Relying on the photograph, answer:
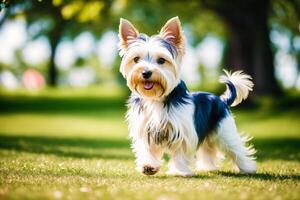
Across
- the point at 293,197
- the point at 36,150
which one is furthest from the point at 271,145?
the point at 293,197

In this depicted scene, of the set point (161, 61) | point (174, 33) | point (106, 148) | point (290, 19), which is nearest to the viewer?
point (161, 61)

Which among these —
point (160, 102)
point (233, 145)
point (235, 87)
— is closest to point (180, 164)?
point (160, 102)

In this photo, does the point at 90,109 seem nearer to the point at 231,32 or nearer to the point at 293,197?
the point at 231,32

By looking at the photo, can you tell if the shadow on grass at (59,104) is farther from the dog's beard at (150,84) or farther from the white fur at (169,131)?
the dog's beard at (150,84)

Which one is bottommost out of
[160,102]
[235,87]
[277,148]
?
[277,148]

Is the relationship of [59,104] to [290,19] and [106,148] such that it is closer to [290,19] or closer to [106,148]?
[290,19]

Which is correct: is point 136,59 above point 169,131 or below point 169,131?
above

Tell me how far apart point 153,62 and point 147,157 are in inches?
53.6

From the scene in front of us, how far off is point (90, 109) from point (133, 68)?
26902 millimetres

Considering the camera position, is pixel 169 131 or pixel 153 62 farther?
pixel 169 131

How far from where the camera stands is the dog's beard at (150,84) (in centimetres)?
836

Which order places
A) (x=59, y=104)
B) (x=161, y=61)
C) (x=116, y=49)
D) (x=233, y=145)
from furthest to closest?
1. (x=59, y=104)
2. (x=116, y=49)
3. (x=233, y=145)
4. (x=161, y=61)

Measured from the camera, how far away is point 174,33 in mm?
8734

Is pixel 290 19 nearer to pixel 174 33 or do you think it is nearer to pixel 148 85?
pixel 174 33
